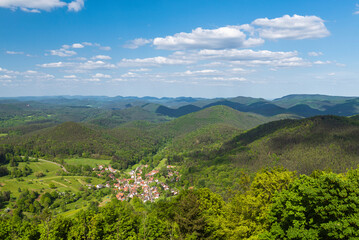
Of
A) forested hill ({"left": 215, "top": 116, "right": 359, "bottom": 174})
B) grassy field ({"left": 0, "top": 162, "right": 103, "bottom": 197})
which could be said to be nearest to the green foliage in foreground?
forested hill ({"left": 215, "top": 116, "right": 359, "bottom": 174})

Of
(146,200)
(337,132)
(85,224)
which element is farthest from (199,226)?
(337,132)

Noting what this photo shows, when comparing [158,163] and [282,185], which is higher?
[282,185]

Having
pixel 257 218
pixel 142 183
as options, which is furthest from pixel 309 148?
pixel 257 218

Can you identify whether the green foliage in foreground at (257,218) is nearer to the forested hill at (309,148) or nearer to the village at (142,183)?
the village at (142,183)

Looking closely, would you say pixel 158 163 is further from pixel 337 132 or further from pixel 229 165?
pixel 337 132

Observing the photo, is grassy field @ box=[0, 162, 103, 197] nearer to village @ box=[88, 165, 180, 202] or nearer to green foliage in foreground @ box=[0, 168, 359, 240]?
village @ box=[88, 165, 180, 202]
